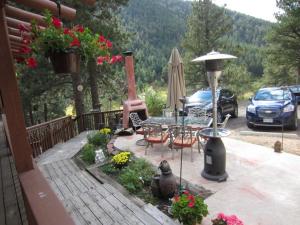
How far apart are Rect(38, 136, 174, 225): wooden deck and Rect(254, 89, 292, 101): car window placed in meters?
6.72

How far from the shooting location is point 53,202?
1.39 meters

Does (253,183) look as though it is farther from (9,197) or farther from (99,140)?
(99,140)

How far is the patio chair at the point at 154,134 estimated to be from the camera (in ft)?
Answer: 18.7

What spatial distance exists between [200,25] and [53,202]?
53.1 ft

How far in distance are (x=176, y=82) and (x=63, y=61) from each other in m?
3.70

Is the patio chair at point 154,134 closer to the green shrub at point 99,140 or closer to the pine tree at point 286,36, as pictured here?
the green shrub at point 99,140

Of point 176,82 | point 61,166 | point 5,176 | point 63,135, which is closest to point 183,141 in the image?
point 176,82

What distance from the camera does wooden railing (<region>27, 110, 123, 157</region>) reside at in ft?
23.2

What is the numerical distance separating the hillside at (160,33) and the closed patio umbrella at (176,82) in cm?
2496

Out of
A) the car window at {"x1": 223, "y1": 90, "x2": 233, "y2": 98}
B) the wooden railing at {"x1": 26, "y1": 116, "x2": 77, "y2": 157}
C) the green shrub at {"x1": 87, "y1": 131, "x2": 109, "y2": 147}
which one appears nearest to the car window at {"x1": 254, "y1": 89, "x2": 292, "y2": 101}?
the car window at {"x1": 223, "y1": 90, "x2": 233, "y2": 98}

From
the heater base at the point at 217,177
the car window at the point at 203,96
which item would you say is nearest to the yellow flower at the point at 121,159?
the heater base at the point at 217,177

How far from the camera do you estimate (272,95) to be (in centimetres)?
835

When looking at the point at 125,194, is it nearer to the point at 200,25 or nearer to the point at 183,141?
the point at 183,141

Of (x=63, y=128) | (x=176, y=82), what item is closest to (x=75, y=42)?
(x=176, y=82)
